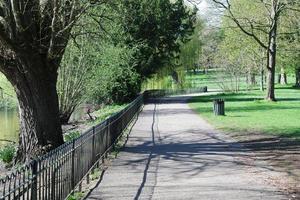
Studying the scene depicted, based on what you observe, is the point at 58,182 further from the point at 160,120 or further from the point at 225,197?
the point at 160,120

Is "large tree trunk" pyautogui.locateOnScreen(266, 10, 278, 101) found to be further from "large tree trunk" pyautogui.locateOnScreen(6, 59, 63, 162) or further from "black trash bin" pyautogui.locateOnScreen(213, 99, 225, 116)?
"large tree trunk" pyautogui.locateOnScreen(6, 59, 63, 162)

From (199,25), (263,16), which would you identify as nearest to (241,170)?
(263,16)

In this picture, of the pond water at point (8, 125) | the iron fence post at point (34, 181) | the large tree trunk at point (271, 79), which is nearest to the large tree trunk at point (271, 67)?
the large tree trunk at point (271, 79)

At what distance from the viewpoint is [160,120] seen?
29047 mm

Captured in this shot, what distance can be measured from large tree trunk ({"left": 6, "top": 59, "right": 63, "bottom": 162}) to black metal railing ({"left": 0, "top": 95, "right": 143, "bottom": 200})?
1864 millimetres

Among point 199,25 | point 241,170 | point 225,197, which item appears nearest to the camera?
point 225,197

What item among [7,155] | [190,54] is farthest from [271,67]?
[190,54]

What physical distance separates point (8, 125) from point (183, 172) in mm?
25337

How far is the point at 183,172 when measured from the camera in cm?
1277

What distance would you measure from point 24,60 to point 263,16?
146 ft

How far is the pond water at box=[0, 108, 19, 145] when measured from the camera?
29.4 meters

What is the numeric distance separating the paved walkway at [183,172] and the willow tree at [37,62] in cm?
245

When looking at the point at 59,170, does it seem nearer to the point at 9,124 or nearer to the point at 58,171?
the point at 58,171

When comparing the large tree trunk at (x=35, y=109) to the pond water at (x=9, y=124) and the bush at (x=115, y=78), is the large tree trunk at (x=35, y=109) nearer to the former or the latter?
the pond water at (x=9, y=124)
